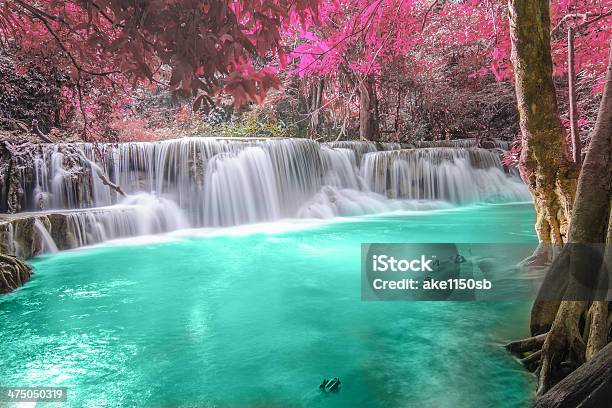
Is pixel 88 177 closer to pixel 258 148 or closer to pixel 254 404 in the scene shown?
pixel 258 148

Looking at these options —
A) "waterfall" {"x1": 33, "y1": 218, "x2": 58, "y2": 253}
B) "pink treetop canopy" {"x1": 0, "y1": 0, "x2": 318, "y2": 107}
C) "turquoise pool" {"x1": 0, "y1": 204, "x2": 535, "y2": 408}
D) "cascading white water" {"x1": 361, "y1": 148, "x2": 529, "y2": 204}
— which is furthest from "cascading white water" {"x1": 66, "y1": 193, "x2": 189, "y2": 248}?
"pink treetop canopy" {"x1": 0, "y1": 0, "x2": 318, "y2": 107}

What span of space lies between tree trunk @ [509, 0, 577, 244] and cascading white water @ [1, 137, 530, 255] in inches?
313

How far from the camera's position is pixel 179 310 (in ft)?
17.5

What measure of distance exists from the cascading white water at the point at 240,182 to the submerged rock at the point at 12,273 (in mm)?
1717

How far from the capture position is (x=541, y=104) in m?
4.42

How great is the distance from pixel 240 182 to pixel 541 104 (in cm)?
921

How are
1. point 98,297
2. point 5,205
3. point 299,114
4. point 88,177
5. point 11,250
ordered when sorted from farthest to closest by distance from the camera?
point 299,114
point 88,177
point 5,205
point 11,250
point 98,297

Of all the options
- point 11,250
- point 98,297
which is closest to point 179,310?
point 98,297

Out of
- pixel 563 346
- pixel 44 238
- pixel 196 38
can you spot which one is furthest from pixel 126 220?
pixel 563 346

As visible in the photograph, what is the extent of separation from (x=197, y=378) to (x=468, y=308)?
3010mm

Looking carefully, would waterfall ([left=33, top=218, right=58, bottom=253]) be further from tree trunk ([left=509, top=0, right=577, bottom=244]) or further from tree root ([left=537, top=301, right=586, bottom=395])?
tree root ([left=537, top=301, right=586, bottom=395])

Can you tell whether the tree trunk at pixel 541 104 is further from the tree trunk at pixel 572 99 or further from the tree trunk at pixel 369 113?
the tree trunk at pixel 369 113

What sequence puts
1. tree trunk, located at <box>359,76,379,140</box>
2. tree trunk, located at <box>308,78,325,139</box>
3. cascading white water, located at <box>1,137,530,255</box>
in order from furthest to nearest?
1. tree trunk, located at <box>308,78,325,139</box>
2. tree trunk, located at <box>359,76,379,140</box>
3. cascading white water, located at <box>1,137,530,255</box>

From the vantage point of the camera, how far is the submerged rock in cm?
603
